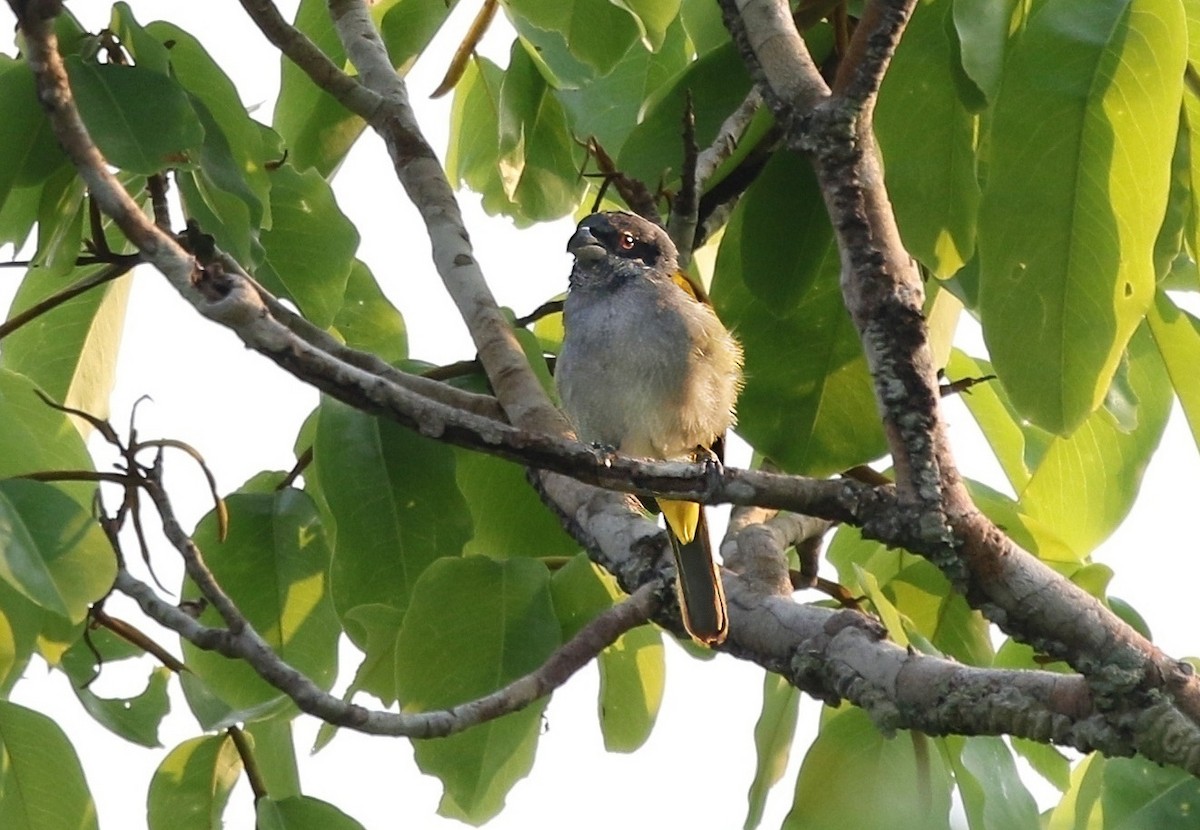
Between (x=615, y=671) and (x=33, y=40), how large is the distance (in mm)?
1740

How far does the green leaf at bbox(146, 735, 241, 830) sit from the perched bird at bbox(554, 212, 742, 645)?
3.99 feet

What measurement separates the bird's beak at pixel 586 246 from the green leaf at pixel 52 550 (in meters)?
1.96

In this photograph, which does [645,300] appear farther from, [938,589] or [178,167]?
[178,167]

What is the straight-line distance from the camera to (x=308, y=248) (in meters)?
3.40

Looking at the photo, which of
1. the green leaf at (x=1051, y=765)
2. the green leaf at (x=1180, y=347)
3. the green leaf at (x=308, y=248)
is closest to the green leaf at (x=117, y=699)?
the green leaf at (x=308, y=248)

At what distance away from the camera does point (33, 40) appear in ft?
7.27

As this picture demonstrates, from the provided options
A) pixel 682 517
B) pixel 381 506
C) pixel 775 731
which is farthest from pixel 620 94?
pixel 775 731

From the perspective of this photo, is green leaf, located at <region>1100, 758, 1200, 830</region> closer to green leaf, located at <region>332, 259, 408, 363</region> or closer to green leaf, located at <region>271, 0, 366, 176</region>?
green leaf, located at <region>332, 259, 408, 363</region>

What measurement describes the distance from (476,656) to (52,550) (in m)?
0.82

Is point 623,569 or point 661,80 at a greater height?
point 661,80

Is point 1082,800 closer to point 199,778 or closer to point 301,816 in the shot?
point 301,816

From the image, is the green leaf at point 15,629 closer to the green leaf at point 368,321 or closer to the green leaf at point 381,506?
the green leaf at point 381,506

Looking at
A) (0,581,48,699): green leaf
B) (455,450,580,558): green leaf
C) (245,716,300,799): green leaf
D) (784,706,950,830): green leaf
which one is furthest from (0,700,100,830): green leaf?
(784,706,950,830): green leaf

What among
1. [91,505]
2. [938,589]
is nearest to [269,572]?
[91,505]
